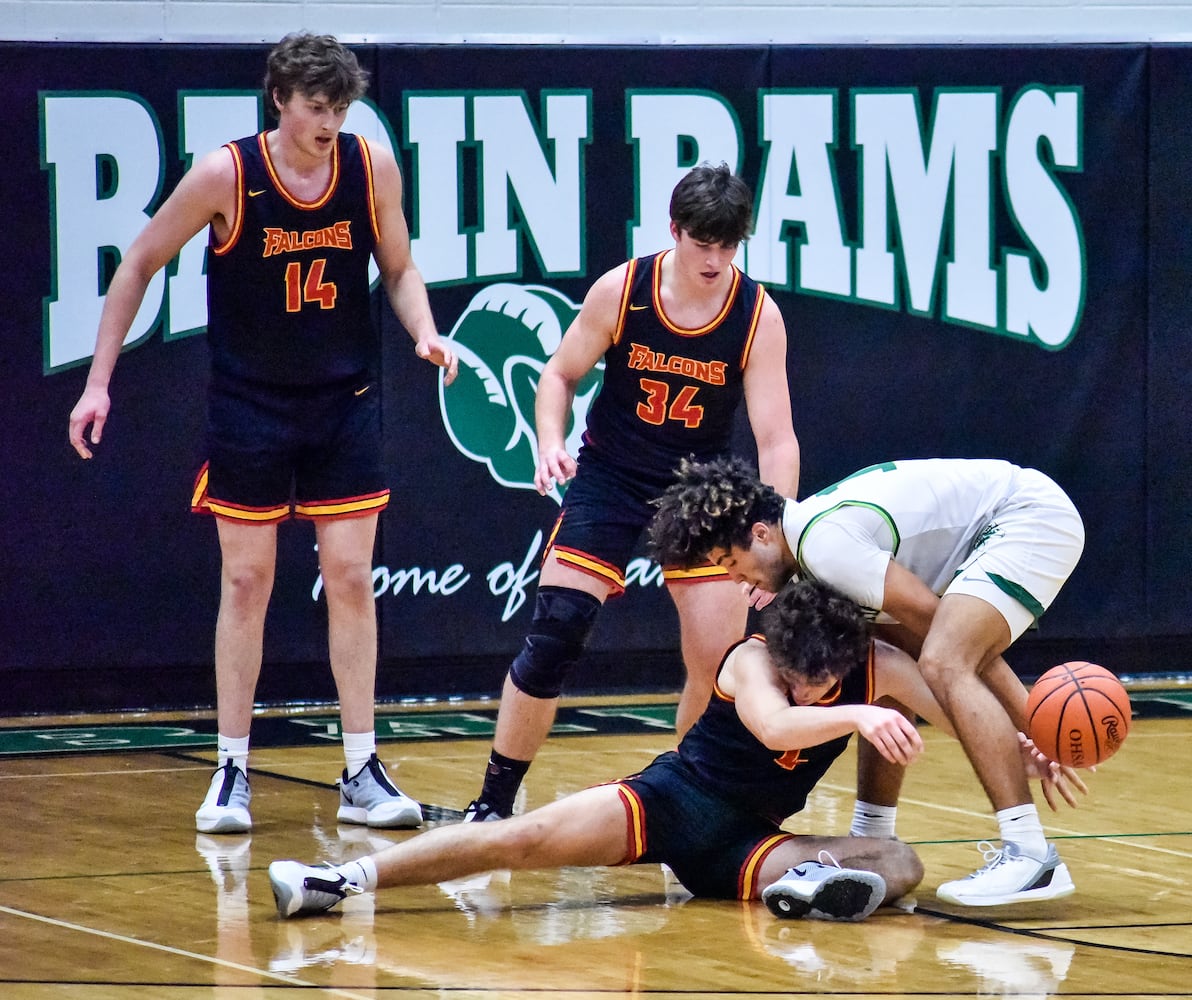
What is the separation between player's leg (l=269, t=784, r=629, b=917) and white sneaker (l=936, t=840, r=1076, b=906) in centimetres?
77

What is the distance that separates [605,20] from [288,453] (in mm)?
3323

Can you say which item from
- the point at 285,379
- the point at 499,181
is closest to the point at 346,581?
the point at 285,379

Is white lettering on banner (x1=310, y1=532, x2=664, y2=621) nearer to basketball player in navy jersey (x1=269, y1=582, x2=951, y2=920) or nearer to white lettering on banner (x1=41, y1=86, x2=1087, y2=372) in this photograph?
white lettering on banner (x1=41, y1=86, x2=1087, y2=372)

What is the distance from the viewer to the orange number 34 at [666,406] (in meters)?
5.38

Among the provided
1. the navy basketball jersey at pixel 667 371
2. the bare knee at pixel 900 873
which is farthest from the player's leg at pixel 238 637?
the bare knee at pixel 900 873

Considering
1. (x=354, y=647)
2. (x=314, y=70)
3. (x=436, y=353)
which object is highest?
(x=314, y=70)

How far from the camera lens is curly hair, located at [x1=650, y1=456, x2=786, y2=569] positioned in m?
4.43

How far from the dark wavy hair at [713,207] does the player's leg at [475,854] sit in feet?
4.81

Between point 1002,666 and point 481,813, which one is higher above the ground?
point 1002,666

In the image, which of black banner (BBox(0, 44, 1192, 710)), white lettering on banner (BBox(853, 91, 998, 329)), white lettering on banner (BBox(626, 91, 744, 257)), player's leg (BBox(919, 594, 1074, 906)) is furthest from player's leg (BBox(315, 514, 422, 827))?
white lettering on banner (BBox(853, 91, 998, 329))

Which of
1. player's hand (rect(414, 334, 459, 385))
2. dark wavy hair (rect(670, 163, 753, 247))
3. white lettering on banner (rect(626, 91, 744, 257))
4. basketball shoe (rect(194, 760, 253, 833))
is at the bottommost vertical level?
basketball shoe (rect(194, 760, 253, 833))

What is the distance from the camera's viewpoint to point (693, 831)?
4.47 meters

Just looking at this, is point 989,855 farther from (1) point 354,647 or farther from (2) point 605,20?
(2) point 605,20

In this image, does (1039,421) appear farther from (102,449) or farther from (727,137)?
(102,449)
